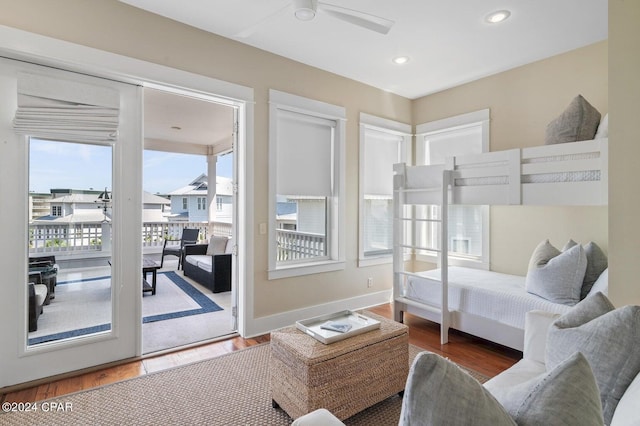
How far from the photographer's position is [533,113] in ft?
11.8

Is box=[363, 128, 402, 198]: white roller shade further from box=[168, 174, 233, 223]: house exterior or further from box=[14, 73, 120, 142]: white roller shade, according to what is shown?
box=[168, 174, 233, 223]: house exterior

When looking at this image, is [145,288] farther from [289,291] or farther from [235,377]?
[235,377]

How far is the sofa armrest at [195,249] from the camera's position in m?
6.06

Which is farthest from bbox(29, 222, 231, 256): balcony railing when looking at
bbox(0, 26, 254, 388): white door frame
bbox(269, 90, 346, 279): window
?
bbox(269, 90, 346, 279): window

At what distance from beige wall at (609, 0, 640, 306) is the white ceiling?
94 cm

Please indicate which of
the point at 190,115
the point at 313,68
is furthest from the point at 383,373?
the point at 190,115

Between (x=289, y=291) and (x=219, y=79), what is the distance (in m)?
2.24

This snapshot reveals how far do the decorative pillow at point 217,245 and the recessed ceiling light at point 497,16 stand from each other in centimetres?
481

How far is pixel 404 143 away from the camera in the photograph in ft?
15.7

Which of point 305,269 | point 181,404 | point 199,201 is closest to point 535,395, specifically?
point 181,404

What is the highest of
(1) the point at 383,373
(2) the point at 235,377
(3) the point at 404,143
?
(3) the point at 404,143

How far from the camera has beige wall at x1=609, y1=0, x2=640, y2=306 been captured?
179 centimetres

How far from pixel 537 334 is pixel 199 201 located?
7601 millimetres

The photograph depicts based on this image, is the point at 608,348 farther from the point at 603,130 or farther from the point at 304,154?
the point at 304,154
